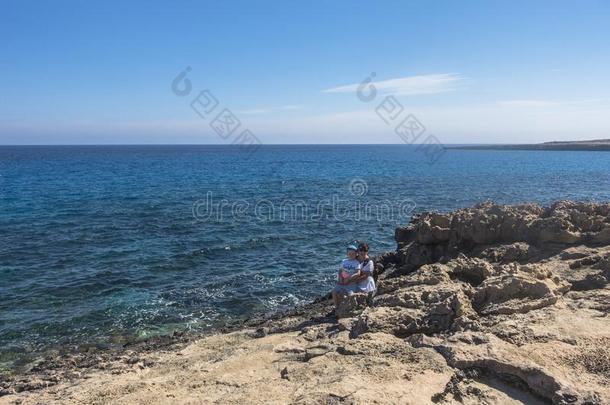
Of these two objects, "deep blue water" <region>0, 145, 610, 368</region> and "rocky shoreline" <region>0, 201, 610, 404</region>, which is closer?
"rocky shoreline" <region>0, 201, 610, 404</region>

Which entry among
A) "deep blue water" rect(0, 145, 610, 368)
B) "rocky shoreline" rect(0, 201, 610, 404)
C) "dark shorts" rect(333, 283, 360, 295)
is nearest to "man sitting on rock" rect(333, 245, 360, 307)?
"dark shorts" rect(333, 283, 360, 295)

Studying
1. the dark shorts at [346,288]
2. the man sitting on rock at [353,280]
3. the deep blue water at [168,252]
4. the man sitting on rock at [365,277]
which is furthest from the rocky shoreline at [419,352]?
the deep blue water at [168,252]

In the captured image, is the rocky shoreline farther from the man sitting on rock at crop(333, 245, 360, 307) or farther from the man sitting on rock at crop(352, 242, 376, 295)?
the man sitting on rock at crop(333, 245, 360, 307)

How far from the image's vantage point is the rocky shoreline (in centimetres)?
659

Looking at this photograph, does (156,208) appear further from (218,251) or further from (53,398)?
(53,398)

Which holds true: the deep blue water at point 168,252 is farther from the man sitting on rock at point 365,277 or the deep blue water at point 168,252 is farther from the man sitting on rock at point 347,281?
the man sitting on rock at point 365,277

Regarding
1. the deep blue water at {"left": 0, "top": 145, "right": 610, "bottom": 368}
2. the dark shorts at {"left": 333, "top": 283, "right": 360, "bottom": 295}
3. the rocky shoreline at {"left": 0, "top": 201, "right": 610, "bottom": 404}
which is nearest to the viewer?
the rocky shoreline at {"left": 0, "top": 201, "right": 610, "bottom": 404}

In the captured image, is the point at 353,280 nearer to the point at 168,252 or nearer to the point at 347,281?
the point at 347,281

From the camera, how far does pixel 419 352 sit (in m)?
7.65

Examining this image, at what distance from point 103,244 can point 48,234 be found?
4523mm

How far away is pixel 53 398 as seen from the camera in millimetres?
8297

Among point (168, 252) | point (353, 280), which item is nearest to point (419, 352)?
point (353, 280)

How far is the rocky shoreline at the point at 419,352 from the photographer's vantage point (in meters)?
6.59

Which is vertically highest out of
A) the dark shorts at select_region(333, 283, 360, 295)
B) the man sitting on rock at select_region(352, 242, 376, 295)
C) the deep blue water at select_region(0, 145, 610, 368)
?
the man sitting on rock at select_region(352, 242, 376, 295)
